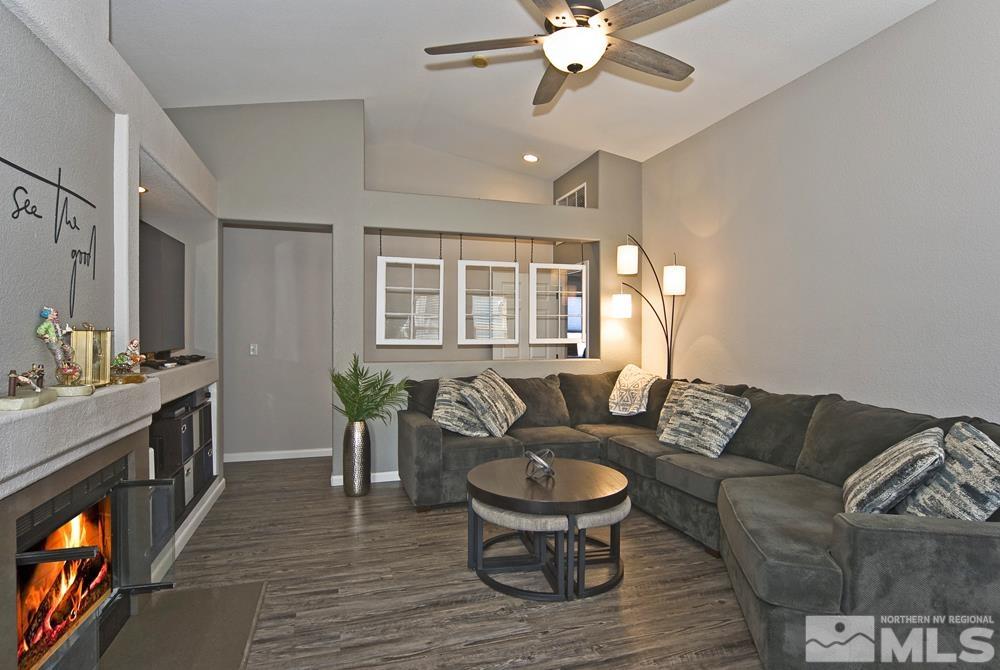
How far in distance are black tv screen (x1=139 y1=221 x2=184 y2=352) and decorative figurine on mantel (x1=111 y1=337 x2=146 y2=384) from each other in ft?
2.57

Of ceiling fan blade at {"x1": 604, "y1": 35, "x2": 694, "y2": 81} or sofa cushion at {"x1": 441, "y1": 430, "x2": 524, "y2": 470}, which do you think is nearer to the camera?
ceiling fan blade at {"x1": 604, "y1": 35, "x2": 694, "y2": 81}

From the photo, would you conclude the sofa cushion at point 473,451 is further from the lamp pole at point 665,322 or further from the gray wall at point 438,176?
the gray wall at point 438,176

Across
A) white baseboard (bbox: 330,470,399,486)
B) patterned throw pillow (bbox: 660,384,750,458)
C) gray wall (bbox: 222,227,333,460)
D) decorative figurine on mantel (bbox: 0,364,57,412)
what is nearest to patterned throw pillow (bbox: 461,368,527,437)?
white baseboard (bbox: 330,470,399,486)

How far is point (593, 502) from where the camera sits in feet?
8.87

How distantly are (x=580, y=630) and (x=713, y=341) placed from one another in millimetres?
2908

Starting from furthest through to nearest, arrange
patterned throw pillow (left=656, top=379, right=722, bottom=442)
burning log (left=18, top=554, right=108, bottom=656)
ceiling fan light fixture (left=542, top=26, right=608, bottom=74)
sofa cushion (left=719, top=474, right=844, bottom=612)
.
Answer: patterned throw pillow (left=656, top=379, right=722, bottom=442), ceiling fan light fixture (left=542, top=26, right=608, bottom=74), sofa cushion (left=719, top=474, right=844, bottom=612), burning log (left=18, top=554, right=108, bottom=656)

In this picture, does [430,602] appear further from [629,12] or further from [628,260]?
[628,260]

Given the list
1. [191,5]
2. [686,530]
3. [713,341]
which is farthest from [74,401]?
[713,341]

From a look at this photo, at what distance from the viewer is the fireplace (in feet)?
5.39

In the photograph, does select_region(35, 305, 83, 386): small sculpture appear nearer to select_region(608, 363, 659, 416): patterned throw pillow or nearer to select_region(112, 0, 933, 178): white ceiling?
select_region(112, 0, 933, 178): white ceiling

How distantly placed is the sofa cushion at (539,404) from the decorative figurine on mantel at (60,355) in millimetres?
3298

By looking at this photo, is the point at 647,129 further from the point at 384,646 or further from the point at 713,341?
the point at 384,646

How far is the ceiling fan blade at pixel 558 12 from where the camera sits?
2.28 metres

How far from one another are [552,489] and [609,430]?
184cm
